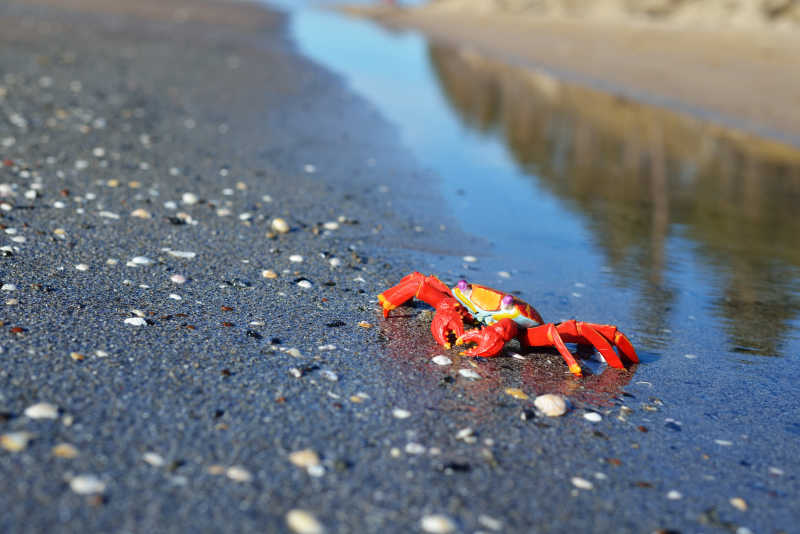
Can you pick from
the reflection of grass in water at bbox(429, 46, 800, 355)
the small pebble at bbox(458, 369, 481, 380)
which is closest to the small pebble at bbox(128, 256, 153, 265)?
the small pebble at bbox(458, 369, 481, 380)

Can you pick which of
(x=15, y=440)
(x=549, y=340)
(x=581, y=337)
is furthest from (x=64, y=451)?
(x=581, y=337)

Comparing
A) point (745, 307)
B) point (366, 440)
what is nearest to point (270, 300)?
point (366, 440)

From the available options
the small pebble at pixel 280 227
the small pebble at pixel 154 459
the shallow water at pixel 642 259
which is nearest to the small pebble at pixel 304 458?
the small pebble at pixel 154 459

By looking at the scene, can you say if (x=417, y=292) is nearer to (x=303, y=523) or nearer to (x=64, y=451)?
(x=303, y=523)

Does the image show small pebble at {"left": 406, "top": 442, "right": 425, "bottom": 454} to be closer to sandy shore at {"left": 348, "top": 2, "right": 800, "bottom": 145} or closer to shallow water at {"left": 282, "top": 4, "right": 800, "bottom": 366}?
shallow water at {"left": 282, "top": 4, "right": 800, "bottom": 366}

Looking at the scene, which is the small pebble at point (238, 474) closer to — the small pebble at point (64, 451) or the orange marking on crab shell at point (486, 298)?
the small pebble at point (64, 451)

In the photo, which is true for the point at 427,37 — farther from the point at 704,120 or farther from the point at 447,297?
the point at 447,297
